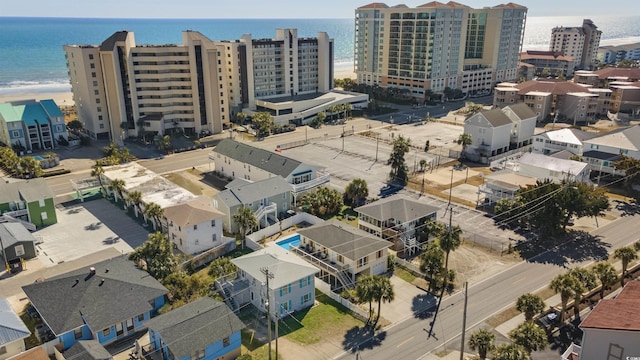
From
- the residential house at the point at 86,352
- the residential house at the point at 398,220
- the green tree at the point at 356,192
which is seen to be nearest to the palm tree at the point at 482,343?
the residential house at the point at 398,220

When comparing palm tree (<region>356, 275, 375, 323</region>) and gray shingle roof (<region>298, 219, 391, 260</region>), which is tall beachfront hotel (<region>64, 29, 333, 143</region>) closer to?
gray shingle roof (<region>298, 219, 391, 260</region>)

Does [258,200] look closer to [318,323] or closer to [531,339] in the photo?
[318,323]

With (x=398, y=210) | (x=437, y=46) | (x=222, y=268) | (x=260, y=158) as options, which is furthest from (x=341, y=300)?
(x=437, y=46)

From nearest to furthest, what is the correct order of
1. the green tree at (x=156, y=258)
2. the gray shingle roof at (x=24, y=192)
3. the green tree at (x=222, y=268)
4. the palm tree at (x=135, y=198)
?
1. the green tree at (x=156, y=258)
2. the green tree at (x=222, y=268)
3. the gray shingle roof at (x=24, y=192)
4. the palm tree at (x=135, y=198)

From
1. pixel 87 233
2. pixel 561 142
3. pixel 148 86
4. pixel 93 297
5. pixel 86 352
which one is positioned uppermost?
pixel 148 86

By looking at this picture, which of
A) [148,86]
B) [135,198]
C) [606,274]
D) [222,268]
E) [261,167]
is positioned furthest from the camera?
[148,86]

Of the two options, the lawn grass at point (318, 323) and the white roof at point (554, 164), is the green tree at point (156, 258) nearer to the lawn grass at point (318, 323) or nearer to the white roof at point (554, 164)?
the lawn grass at point (318, 323)

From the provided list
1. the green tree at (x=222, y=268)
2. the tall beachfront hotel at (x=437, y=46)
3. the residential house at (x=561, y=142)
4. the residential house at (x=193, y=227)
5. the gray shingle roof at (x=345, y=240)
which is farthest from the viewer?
the tall beachfront hotel at (x=437, y=46)
